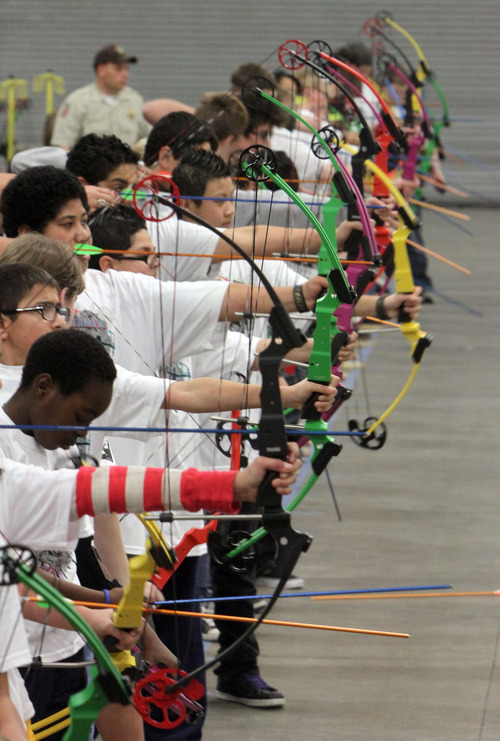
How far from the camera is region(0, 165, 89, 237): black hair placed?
3.27 meters

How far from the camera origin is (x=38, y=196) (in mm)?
3285

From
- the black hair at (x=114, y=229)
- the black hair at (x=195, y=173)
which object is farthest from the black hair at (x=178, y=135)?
the black hair at (x=114, y=229)

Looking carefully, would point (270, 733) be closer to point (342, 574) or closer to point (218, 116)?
point (342, 574)

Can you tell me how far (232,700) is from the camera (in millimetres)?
3975

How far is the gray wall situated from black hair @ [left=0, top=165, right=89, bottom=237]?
11059 millimetres

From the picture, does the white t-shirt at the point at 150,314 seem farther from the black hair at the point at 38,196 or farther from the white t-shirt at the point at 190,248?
the white t-shirt at the point at 190,248

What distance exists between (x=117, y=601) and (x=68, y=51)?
12614 millimetres

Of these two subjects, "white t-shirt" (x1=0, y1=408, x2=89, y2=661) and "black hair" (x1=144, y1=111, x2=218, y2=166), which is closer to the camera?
"white t-shirt" (x1=0, y1=408, x2=89, y2=661)

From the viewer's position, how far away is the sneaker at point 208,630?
439cm

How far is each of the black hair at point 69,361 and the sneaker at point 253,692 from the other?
186cm

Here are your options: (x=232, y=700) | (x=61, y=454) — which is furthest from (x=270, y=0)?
(x=61, y=454)

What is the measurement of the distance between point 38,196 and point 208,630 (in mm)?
1793

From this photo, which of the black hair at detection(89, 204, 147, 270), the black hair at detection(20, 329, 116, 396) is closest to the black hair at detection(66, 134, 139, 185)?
the black hair at detection(89, 204, 147, 270)

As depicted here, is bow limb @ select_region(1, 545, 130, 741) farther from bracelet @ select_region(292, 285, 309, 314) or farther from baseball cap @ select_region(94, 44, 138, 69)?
baseball cap @ select_region(94, 44, 138, 69)
